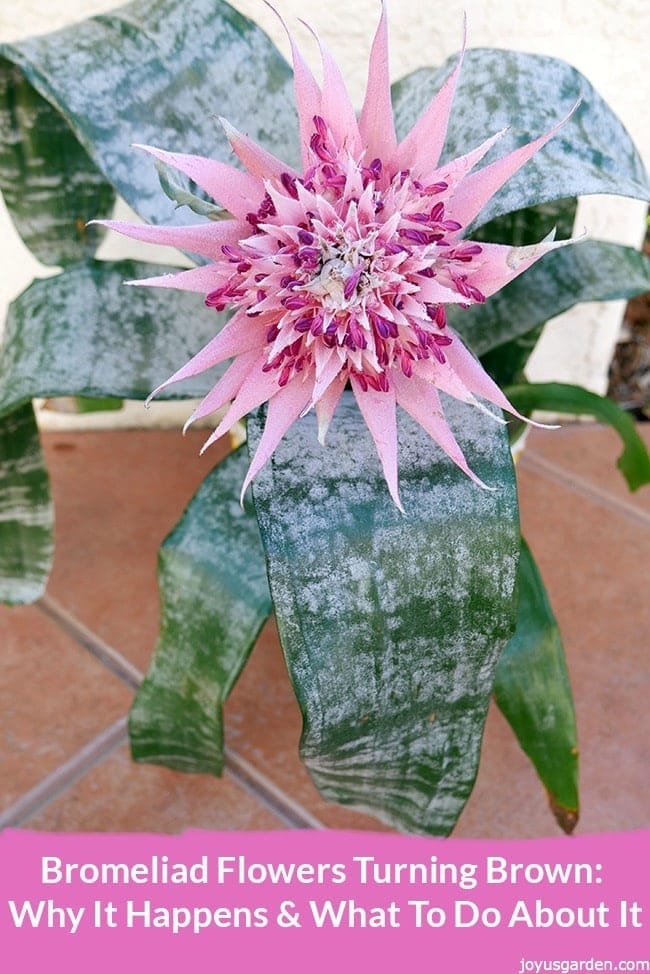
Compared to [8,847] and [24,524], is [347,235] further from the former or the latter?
[8,847]

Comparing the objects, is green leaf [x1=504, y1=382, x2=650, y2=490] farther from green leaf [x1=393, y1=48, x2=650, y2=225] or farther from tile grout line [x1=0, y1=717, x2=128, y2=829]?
tile grout line [x1=0, y1=717, x2=128, y2=829]

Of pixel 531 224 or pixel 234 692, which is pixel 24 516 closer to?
pixel 234 692

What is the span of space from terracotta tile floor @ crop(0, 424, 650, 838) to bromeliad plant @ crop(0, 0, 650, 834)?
8 cm

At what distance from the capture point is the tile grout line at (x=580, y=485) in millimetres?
940

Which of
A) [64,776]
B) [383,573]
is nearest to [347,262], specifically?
[383,573]

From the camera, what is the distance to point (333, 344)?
378 millimetres

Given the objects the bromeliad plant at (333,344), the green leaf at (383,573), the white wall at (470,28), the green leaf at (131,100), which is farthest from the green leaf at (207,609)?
the white wall at (470,28)

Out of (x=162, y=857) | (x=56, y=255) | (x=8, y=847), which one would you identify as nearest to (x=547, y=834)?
(x=162, y=857)

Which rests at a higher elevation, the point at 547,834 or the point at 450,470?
the point at 450,470

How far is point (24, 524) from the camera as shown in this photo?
67 cm

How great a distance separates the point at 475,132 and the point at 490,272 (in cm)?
14

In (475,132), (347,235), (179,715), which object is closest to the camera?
(347,235)

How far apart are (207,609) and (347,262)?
283 millimetres

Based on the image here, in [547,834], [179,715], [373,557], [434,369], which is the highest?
[434,369]
